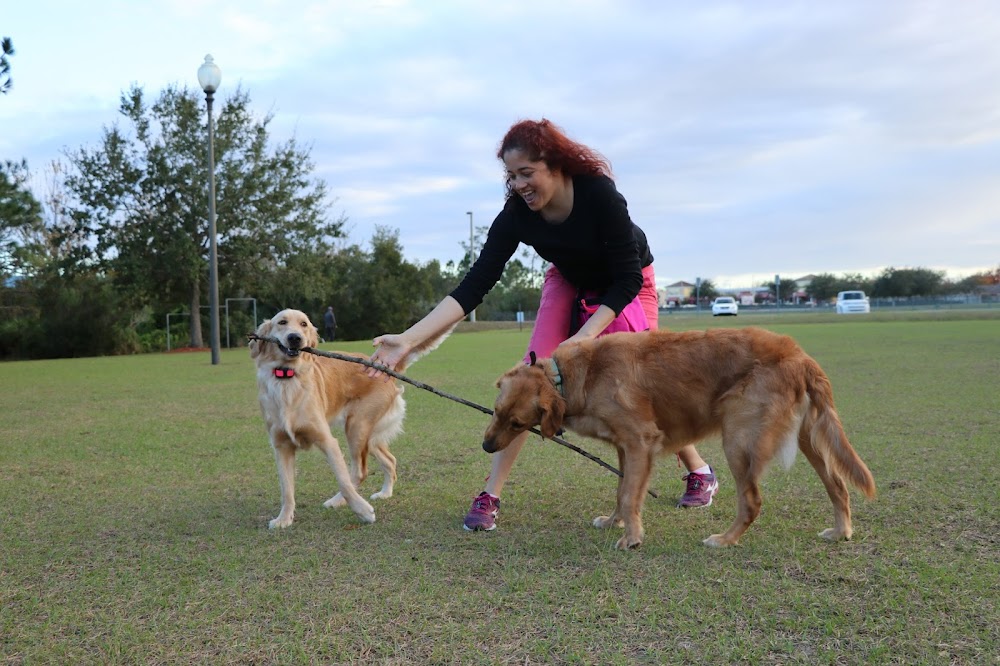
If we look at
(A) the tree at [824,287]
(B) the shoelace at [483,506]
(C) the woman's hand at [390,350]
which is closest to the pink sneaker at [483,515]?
(B) the shoelace at [483,506]

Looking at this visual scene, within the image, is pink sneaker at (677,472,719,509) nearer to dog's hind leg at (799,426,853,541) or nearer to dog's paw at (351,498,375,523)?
dog's hind leg at (799,426,853,541)

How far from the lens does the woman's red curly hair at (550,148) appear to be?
432 centimetres

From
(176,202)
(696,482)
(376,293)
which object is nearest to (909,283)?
(376,293)

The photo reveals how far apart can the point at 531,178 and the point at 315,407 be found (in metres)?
2.00

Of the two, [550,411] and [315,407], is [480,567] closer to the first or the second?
[550,411]

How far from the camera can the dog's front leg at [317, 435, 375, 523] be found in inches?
182

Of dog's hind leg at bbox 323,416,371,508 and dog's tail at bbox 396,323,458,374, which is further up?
dog's tail at bbox 396,323,458,374

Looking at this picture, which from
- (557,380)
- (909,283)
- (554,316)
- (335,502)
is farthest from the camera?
(909,283)

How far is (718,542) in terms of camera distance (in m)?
3.92

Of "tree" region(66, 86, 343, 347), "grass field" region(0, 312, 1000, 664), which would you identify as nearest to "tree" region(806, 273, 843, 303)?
"tree" region(66, 86, 343, 347)

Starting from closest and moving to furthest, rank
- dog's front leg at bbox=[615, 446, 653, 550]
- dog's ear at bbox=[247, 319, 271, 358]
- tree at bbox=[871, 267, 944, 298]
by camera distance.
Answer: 1. dog's front leg at bbox=[615, 446, 653, 550]
2. dog's ear at bbox=[247, 319, 271, 358]
3. tree at bbox=[871, 267, 944, 298]

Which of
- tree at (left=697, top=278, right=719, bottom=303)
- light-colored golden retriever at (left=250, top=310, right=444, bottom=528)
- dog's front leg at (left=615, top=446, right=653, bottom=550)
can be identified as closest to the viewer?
dog's front leg at (left=615, top=446, right=653, bottom=550)

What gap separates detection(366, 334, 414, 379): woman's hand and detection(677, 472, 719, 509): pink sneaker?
197 centimetres

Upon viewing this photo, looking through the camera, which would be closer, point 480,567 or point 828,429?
point 480,567
